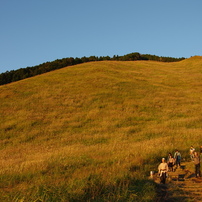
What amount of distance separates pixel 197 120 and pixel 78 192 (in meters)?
21.6

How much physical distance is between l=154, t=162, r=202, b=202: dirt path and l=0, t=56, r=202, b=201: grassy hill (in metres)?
0.66

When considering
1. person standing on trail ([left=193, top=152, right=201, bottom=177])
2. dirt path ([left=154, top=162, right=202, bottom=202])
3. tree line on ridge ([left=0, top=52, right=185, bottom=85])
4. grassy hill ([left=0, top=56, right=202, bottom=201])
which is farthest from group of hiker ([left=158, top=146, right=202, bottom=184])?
tree line on ridge ([left=0, top=52, right=185, bottom=85])

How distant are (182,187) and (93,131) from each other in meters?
14.9

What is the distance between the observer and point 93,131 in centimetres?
2419

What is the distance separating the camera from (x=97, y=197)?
738cm

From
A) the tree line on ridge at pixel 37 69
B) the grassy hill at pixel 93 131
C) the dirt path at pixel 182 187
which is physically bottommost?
the dirt path at pixel 182 187

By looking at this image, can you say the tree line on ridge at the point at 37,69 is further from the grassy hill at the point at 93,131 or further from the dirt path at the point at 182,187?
the dirt path at the point at 182,187

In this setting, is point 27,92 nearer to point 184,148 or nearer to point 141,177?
point 184,148

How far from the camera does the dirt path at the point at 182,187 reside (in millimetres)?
8391

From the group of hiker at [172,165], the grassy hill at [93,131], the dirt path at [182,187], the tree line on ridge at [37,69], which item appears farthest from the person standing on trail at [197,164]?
the tree line on ridge at [37,69]

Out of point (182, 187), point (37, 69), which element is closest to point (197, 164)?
point (182, 187)

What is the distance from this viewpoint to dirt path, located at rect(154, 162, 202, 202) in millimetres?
8391

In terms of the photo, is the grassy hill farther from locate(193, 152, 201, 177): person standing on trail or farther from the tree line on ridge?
the tree line on ridge

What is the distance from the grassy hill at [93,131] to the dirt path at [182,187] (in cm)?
66
